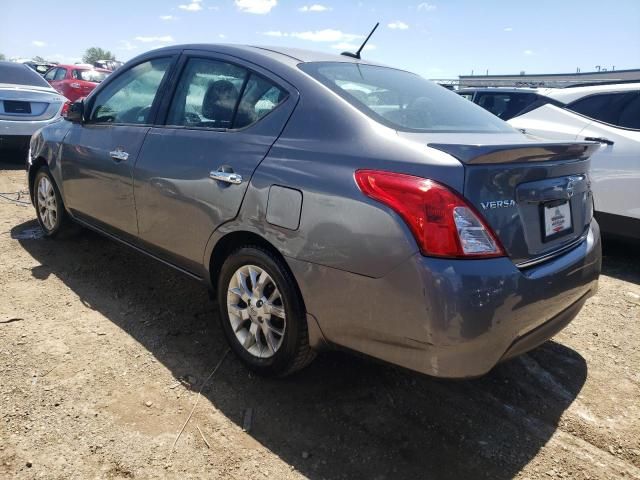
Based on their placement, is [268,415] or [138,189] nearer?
[268,415]

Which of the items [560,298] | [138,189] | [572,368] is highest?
[138,189]

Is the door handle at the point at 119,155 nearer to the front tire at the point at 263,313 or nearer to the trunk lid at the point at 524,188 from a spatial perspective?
the front tire at the point at 263,313

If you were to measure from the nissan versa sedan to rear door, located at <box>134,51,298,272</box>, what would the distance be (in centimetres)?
1

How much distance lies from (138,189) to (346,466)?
209 centimetres

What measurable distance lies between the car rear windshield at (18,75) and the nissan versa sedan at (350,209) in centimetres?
595

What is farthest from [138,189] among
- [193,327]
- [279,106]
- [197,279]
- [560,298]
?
[560,298]

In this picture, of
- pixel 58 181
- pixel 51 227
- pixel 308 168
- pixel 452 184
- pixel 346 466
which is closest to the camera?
pixel 452 184

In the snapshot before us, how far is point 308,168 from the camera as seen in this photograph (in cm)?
233

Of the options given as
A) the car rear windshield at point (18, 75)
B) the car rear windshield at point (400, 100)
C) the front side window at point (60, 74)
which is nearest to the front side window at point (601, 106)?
the car rear windshield at point (400, 100)

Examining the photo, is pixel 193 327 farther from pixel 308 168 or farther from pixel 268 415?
pixel 308 168

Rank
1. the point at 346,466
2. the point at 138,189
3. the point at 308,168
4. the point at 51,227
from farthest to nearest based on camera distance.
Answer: the point at 51,227, the point at 138,189, the point at 308,168, the point at 346,466

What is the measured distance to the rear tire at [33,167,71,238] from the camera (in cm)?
439

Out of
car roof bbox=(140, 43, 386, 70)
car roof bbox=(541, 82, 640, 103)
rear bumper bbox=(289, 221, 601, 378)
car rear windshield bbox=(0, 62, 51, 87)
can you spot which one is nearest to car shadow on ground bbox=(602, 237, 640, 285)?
car roof bbox=(541, 82, 640, 103)

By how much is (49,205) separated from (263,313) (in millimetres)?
2926
